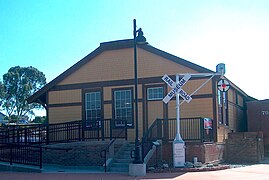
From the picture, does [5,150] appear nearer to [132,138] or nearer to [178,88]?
[132,138]

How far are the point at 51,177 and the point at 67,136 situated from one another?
6249mm

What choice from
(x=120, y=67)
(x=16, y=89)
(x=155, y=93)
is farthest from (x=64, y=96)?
(x=16, y=89)

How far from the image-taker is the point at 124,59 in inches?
888

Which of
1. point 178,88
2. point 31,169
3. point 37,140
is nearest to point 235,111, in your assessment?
point 178,88

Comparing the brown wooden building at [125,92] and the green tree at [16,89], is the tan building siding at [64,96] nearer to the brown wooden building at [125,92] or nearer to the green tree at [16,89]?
the brown wooden building at [125,92]

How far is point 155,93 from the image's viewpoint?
2156 centimetres

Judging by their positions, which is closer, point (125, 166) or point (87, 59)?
point (125, 166)

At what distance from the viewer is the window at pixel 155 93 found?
21.5 m

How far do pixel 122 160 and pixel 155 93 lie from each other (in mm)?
4911

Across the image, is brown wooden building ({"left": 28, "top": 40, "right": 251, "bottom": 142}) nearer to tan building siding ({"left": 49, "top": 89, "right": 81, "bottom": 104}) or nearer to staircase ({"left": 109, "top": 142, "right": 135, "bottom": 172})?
tan building siding ({"left": 49, "top": 89, "right": 81, "bottom": 104})

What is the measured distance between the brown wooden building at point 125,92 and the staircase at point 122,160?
91.3 inches

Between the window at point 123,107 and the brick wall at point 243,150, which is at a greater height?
the window at point 123,107

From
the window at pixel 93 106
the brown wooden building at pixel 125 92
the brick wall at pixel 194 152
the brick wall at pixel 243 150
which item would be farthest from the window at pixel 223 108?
the window at pixel 93 106

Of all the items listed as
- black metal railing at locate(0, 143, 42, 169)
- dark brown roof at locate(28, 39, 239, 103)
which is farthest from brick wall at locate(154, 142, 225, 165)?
black metal railing at locate(0, 143, 42, 169)
